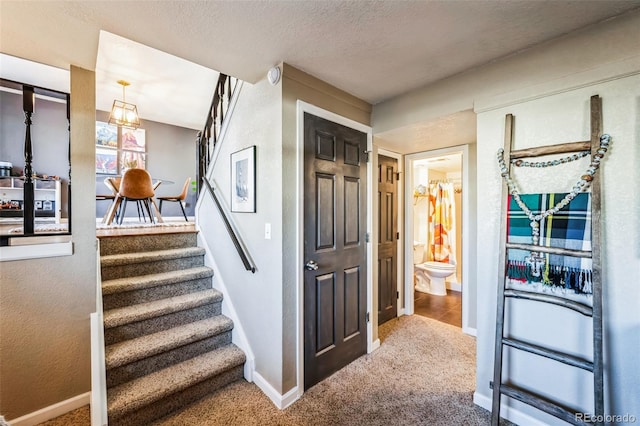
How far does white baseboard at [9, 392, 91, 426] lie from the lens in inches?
67.3

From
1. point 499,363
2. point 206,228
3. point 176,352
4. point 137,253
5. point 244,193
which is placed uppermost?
point 244,193

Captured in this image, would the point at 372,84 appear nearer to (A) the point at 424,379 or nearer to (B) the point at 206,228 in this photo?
(B) the point at 206,228

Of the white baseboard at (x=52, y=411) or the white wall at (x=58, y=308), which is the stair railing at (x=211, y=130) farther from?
the white baseboard at (x=52, y=411)

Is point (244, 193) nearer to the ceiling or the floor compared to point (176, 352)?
nearer to the ceiling

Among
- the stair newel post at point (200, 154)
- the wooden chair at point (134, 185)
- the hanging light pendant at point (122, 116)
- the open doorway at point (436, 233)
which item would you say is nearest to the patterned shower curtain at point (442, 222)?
the open doorway at point (436, 233)

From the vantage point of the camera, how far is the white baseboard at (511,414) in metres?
1.63

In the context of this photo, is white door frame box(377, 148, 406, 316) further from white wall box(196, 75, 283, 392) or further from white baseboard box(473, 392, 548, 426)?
white wall box(196, 75, 283, 392)

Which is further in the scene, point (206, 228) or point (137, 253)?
Result: point (206, 228)

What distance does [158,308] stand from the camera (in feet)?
6.91

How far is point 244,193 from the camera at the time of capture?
2213mm

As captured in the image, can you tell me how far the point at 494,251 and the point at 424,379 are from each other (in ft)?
3.89

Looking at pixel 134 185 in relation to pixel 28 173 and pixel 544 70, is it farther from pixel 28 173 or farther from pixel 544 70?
pixel 544 70

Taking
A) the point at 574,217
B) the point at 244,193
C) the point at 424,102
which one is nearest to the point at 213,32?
the point at 244,193

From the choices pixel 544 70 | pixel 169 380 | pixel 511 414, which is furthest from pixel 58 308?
pixel 544 70
